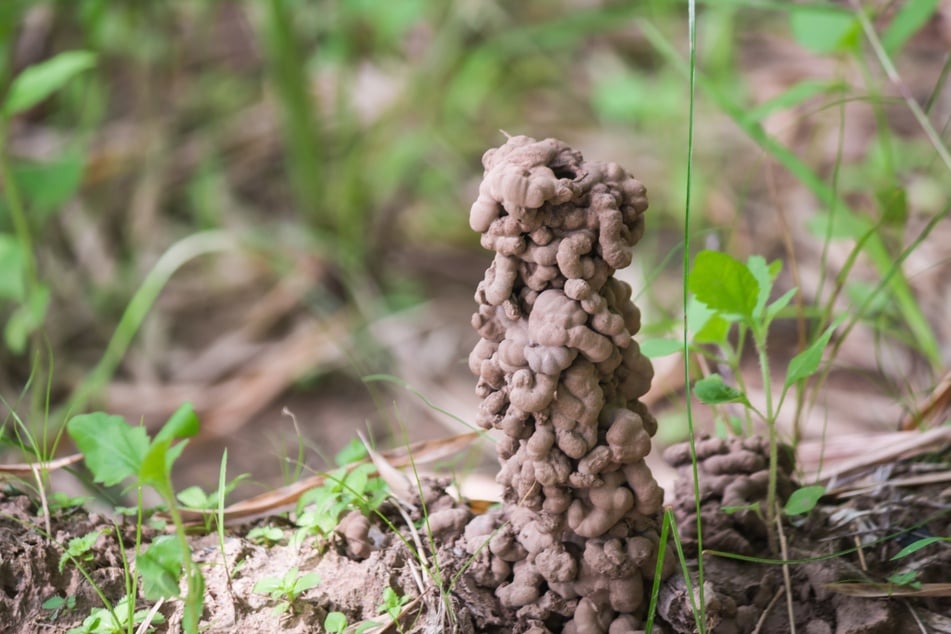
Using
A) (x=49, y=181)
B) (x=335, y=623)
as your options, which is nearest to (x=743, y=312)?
(x=335, y=623)

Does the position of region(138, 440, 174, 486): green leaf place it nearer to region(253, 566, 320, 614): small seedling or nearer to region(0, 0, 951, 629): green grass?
region(253, 566, 320, 614): small seedling

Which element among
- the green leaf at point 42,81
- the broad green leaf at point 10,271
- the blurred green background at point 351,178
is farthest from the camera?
the blurred green background at point 351,178

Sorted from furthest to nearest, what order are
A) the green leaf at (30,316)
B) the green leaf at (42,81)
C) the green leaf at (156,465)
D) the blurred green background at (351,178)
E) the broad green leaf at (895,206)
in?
the blurred green background at (351,178)
the green leaf at (30,316)
the green leaf at (42,81)
the broad green leaf at (895,206)
the green leaf at (156,465)

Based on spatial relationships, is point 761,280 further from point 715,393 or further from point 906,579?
point 906,579

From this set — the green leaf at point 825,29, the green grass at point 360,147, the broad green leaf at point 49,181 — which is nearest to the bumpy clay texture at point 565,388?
the green leaf at point 825,29

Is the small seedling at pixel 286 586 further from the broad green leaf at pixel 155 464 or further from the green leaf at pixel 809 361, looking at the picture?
the green leaf at pixel 809 361

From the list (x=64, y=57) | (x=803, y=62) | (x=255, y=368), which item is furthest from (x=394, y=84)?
(x=64, y=57)
